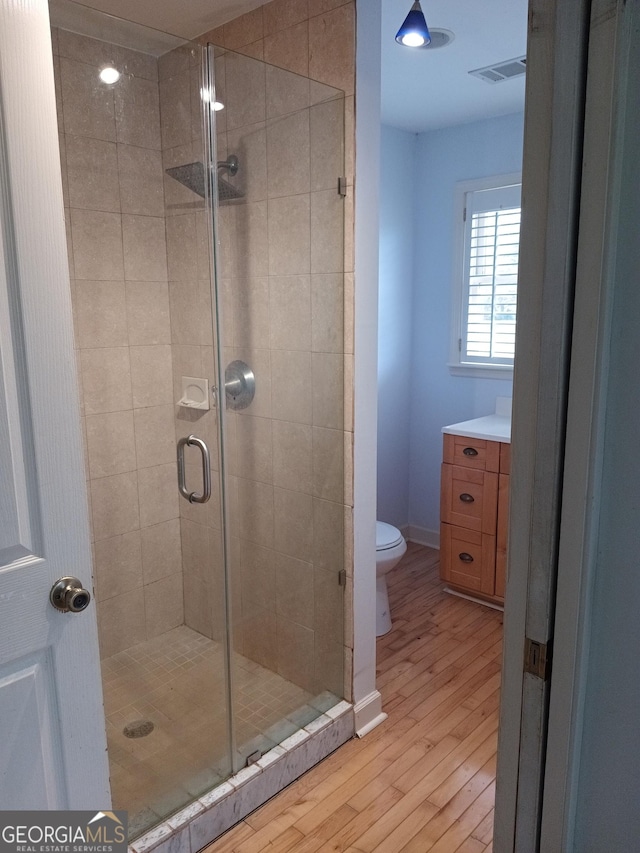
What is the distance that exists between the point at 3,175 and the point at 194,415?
3.71 ft

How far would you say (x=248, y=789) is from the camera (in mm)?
1979

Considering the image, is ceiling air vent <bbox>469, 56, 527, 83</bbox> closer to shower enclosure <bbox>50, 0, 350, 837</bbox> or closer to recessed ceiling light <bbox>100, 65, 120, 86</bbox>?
shower enclosure <bbox>50, 0, 350, 837</bbox>

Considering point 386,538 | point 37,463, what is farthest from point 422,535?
point 37,463

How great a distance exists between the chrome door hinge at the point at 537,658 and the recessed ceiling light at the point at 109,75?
83.3 inches

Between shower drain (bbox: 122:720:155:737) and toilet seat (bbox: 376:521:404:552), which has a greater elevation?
toilet seat (bbox: 376:521:404:552)

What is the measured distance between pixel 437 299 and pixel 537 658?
3.17m

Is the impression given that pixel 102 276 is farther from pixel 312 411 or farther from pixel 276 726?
pixel 276 726

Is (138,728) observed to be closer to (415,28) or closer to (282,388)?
(282,388)

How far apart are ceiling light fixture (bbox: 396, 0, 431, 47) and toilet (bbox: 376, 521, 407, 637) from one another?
1977mm

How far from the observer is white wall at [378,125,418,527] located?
373cm

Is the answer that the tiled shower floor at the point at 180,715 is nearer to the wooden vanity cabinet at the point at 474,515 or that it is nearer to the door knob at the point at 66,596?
the door knob at the point at 66,596

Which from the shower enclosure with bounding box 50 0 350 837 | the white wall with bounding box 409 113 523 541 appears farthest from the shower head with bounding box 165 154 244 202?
the white wall with bounding box 409 113 523 541

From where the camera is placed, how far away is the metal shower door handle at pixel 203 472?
7.06 feet

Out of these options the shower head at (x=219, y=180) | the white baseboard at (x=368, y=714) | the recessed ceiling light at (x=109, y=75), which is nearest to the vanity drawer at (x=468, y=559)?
the white baseboard at (x=368, y=714)
